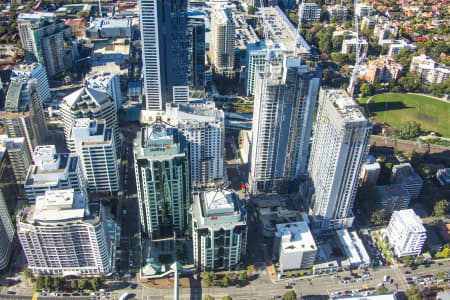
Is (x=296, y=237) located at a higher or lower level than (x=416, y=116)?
lower

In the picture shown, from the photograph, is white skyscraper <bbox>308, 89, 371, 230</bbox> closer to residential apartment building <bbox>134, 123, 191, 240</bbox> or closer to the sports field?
residential apartment building <bbox>134, 123, 191, 240</bbox>

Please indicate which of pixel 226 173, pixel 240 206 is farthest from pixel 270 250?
pixel 226 173

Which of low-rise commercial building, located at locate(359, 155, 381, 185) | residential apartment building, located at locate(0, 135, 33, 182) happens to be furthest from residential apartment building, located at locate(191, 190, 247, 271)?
residential apartment building, located at locate(0, 135, 33, 182)

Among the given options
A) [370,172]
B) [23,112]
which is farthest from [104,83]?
[370,172]

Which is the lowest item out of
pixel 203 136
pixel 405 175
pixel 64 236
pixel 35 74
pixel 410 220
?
pixel 410 220

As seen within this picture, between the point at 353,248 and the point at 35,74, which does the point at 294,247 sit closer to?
the point at 353,248

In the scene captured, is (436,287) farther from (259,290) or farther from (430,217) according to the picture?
(259,290)
